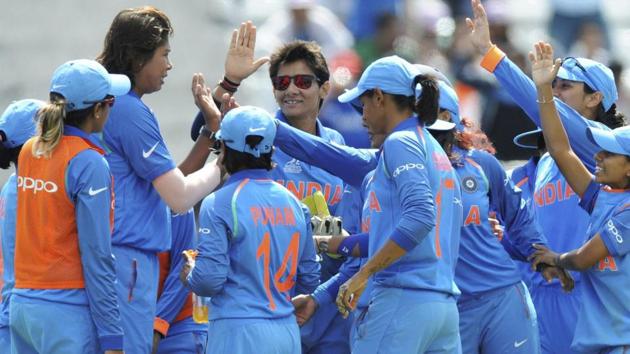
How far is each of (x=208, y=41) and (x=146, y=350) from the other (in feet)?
19.1

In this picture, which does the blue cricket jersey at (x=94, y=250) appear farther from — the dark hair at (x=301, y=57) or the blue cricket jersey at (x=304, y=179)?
the dark hair at (x=301, y=57)

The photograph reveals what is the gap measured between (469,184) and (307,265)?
1.15 metres

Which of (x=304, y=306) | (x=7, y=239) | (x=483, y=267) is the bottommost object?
(x=304, y=306)

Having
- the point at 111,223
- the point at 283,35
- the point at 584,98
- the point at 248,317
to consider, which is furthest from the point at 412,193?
the point at 283,35

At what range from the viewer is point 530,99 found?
22.5 ft

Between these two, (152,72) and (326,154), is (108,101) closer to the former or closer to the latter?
(152,72)

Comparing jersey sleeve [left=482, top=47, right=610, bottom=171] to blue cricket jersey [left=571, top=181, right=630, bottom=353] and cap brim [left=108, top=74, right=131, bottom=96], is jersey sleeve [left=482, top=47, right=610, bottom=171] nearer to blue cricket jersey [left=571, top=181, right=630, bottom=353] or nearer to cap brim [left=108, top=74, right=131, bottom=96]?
blue cricket jersey [left=571, top=181, right=630, bottom=353]

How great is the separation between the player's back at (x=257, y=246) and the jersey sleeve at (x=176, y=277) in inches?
42.8

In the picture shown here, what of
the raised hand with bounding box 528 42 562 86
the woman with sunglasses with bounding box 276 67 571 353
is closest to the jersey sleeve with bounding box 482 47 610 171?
the raised hand with bounding box 528 42 562 86

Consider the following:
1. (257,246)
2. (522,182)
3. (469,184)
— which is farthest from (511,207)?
(257,246)

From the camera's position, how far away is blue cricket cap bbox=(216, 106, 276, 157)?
6035mm

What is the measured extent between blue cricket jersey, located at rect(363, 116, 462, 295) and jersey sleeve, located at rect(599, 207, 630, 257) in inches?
30.0

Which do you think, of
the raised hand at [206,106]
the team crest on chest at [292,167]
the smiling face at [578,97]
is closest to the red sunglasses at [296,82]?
the team crest on chest at [292,167]

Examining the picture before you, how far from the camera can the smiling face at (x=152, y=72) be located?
6.54 metres
